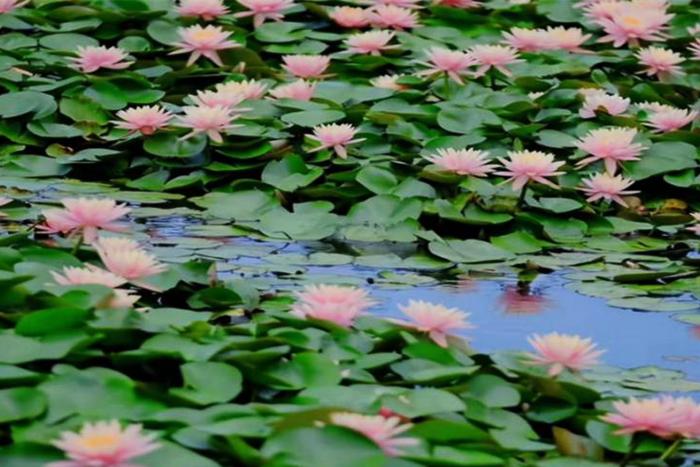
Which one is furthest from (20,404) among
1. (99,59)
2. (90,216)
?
(99,59)

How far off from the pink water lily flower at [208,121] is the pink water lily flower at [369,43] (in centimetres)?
79

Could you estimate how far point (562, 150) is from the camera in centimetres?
393

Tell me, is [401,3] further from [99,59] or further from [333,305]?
[333,305]

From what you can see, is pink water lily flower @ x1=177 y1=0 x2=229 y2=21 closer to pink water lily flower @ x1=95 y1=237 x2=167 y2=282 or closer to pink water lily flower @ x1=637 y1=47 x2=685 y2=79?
pink water lily flower @ x1=637 y1=47 x2=685 y2=79

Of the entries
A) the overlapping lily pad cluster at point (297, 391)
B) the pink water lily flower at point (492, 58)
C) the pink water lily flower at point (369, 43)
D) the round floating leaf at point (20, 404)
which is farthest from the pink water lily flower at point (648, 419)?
the pink water lily flower at point (369, 43)

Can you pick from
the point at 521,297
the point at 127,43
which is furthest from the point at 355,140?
the point at 127,43

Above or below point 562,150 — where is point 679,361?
below

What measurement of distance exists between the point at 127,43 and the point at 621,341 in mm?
2154

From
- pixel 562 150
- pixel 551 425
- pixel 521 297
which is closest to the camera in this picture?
pixel 551 425

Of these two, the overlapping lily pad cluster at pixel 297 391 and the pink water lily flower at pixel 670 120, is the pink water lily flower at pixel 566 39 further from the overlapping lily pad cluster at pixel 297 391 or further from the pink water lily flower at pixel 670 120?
the overlapping lily pad cluster at pixel 297 391

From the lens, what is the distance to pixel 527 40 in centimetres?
462

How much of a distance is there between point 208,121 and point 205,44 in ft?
2.07

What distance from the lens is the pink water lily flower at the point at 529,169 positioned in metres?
3.52

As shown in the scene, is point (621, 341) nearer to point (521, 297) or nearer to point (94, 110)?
point (521, 297)
